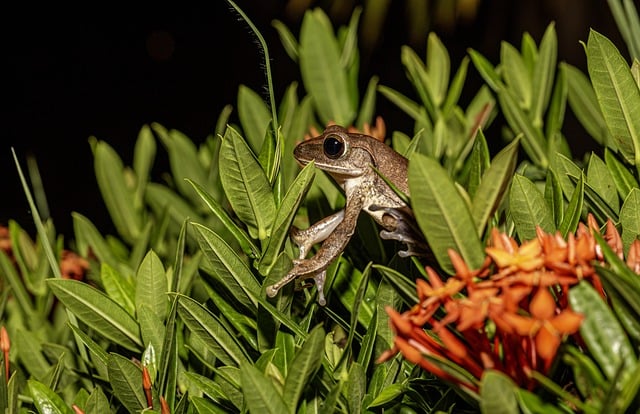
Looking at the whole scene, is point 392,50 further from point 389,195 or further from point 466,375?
point 466,375

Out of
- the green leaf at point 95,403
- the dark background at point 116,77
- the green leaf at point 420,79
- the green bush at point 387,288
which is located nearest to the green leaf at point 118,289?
the green bush at point 387,288

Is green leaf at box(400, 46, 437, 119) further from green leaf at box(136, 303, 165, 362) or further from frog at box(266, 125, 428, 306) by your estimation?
green leaf at box(136, 303, 165, 362)

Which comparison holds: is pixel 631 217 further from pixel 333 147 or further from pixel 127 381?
pixel 127 381

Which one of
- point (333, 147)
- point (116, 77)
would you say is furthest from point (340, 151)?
point (116, 77)

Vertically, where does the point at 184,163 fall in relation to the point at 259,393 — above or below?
below

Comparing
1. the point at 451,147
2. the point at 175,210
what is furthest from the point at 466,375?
the point at 175,210

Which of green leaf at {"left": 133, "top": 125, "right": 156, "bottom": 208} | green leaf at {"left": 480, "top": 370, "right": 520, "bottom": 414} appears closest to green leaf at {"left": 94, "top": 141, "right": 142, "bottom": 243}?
green leaf at {"left": 133, "top": 125, "right": 156, "bottom": 208}

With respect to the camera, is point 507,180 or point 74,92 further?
point 74,92
